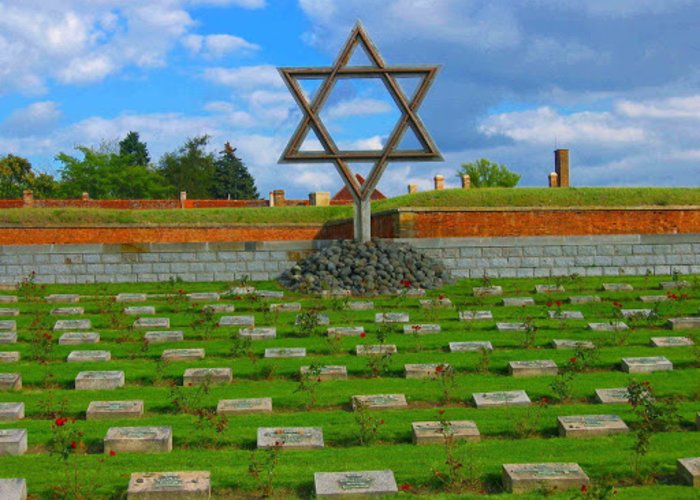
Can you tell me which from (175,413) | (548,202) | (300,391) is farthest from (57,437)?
(548,202)

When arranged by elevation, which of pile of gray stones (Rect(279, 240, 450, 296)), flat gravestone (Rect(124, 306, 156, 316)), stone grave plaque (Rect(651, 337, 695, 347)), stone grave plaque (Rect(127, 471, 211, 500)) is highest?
pile of gray stones (Rect(279, 240, 450, 296))

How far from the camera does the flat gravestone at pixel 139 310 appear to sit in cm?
1336

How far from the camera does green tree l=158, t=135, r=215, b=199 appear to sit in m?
55.8

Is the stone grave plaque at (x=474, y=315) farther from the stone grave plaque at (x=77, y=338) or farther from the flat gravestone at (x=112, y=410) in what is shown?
the flat gravestone at (x=112, y=410)

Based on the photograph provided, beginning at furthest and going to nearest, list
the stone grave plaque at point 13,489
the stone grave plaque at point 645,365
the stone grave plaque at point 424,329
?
the stone grave plaque at point 424,329 < the stone grave plaque at point 645,365 < the stone grave plaque at point 13,489

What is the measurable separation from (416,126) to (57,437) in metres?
10.6

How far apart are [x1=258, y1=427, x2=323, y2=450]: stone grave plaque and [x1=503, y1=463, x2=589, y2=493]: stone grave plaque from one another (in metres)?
1.71

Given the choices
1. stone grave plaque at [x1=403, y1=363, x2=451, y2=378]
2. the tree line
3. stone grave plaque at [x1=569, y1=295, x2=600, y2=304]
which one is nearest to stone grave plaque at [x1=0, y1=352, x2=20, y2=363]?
stone grave plaque at [x1=403, y1=363, x2=451, y2=378]

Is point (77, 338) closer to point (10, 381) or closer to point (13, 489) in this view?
point (10, 381)

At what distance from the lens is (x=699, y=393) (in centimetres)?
905

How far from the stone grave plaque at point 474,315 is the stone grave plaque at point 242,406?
4.89m

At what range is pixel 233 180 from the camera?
57.3 metres

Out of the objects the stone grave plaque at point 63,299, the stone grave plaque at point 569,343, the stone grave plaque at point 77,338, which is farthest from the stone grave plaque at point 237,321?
the stone grave plaque at point 569,343

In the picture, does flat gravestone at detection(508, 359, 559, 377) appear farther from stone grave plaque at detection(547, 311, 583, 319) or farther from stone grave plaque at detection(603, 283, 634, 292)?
stone grave plaque at detection(603, 283, 634, 292)
